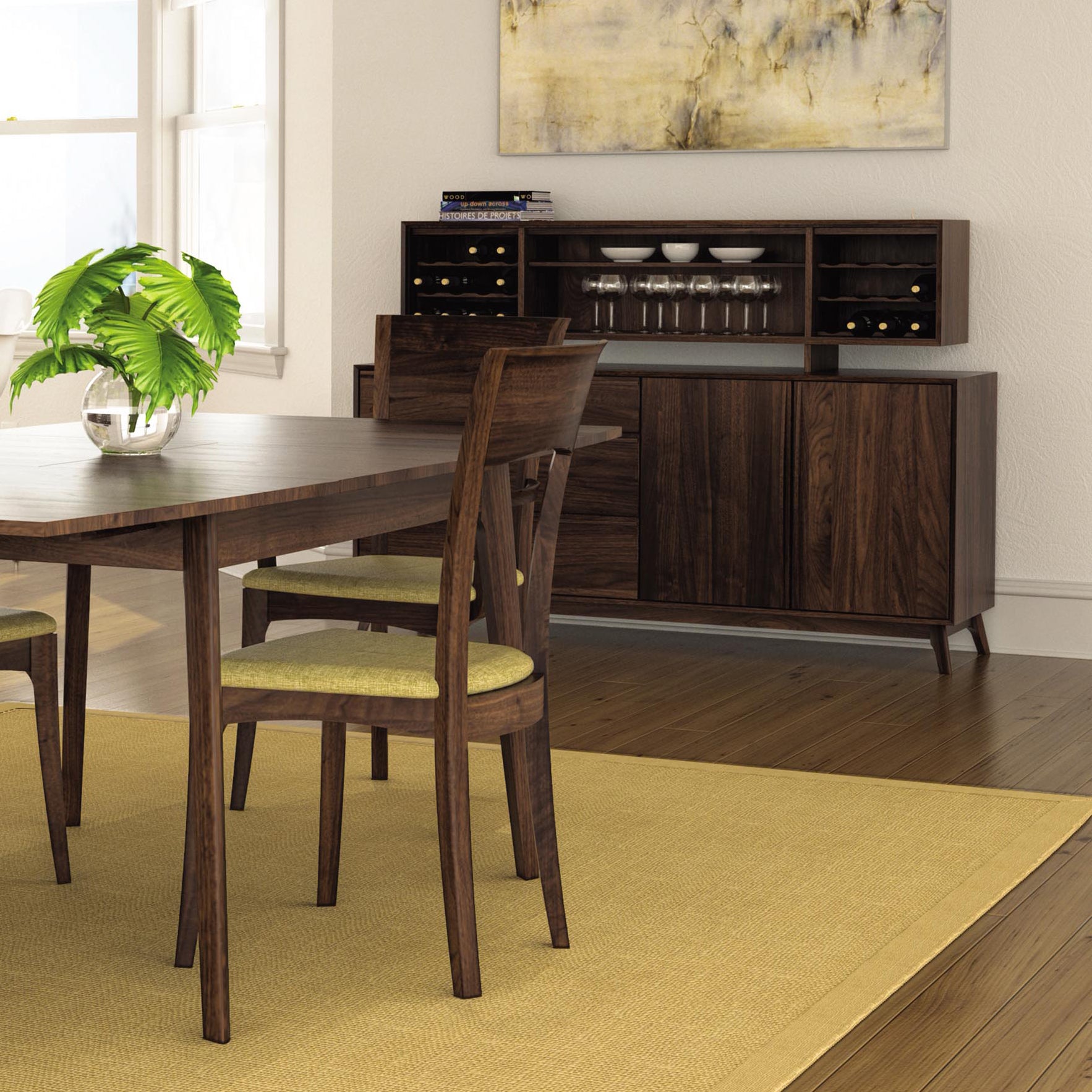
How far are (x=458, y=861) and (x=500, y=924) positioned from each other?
0.43m

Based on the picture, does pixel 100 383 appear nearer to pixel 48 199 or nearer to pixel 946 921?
pixel 946 921

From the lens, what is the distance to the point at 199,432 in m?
3.25

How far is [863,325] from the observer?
5035 mm

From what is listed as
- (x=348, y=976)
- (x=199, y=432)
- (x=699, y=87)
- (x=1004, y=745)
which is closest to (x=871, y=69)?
(x=699, y=87)

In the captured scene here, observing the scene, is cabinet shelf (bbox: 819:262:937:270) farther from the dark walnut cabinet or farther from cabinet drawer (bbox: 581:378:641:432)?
cabinet drawer (bbox: 581:378:641:432)

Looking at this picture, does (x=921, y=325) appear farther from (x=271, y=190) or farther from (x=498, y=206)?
(x=271, y=190)

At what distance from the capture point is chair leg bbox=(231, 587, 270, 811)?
132 inches

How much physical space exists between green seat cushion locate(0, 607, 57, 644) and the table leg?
2.08 ft

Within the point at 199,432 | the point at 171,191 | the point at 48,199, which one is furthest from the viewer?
the point at 48,199

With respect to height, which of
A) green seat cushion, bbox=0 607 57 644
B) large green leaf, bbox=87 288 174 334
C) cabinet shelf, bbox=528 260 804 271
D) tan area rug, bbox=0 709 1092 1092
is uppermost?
cabinet shelf, bbox=528 260 804 271

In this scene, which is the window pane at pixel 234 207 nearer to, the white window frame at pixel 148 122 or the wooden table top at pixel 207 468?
the white window frame at pixel 148 122

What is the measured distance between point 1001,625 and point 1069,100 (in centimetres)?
152

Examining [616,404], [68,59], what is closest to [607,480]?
[616,404]

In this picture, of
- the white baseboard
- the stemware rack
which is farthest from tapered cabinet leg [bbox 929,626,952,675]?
the stemware rack
